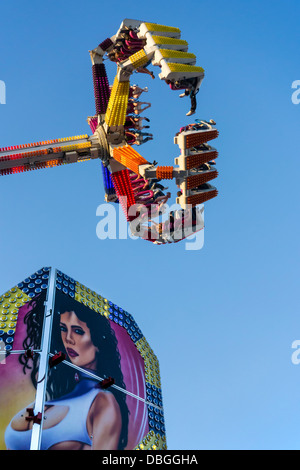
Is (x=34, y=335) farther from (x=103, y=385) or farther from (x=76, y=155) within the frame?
(x=76, y=155)

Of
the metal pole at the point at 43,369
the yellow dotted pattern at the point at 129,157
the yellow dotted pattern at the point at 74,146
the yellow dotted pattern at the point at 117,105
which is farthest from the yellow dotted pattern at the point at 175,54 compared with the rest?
the metal pole at the point at 43,369

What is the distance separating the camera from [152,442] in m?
37.2

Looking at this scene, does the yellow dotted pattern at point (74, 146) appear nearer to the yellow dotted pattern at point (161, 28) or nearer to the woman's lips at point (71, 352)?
the yellow dotted pattern at point (161, 28)

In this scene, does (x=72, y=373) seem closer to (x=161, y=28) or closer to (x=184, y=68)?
(x=184, y=68)

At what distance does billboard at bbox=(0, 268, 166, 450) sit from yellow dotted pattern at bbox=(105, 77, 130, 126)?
11.7m

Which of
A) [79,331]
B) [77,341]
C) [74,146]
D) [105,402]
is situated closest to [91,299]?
[79,331]

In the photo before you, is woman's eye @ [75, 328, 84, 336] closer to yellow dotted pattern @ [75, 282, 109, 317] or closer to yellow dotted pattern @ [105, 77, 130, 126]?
yellow dotted pattern @ [75, 282, 109, 317]

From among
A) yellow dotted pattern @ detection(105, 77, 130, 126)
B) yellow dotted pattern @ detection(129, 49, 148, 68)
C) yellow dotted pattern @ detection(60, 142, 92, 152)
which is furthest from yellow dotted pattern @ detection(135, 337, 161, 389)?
yellow dotted pattern @ detection(129, 49, 148, 68)

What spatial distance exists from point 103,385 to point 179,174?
45.4 ft

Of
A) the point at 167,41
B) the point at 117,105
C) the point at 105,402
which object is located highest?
the point at 167,41

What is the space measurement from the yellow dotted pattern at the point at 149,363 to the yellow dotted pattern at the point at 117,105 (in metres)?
16.6

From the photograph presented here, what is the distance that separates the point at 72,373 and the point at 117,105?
50.0 feet

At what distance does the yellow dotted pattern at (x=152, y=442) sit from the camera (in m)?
36.3
